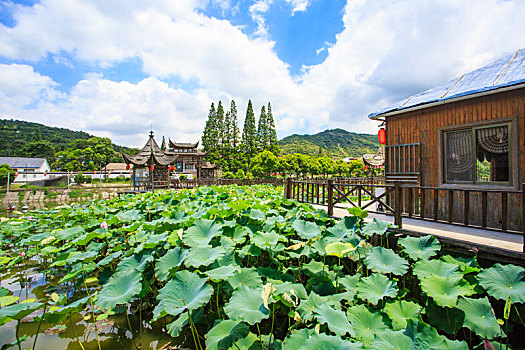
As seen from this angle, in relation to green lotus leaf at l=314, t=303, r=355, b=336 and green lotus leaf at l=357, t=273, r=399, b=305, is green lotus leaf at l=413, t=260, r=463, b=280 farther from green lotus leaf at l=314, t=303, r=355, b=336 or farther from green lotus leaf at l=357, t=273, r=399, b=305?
green lotus leaf at l=314, t=303, r=355, b=336

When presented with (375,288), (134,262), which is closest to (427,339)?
(375,288)

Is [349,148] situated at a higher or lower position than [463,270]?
higher

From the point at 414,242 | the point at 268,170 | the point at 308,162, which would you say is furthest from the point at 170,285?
the point at 308,162

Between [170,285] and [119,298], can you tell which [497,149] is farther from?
[119,298]

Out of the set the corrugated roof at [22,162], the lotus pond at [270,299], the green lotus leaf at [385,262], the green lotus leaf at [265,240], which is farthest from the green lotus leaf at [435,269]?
the corrugated roof at [22,162]

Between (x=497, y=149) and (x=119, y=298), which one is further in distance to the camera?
(x=497, y=149)

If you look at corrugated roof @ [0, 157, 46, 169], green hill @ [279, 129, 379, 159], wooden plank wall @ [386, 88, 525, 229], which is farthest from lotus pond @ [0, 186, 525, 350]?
green hill @ [279, 129, 379, 159]

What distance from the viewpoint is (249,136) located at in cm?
3909

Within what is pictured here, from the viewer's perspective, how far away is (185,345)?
7.81 feet

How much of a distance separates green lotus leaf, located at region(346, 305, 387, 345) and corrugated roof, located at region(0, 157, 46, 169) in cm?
6139

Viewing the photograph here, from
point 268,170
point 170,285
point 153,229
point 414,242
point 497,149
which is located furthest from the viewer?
point 268,170

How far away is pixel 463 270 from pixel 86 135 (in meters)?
121

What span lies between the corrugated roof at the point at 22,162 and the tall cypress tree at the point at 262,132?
4422cm

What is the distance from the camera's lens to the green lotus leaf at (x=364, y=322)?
1.86m
